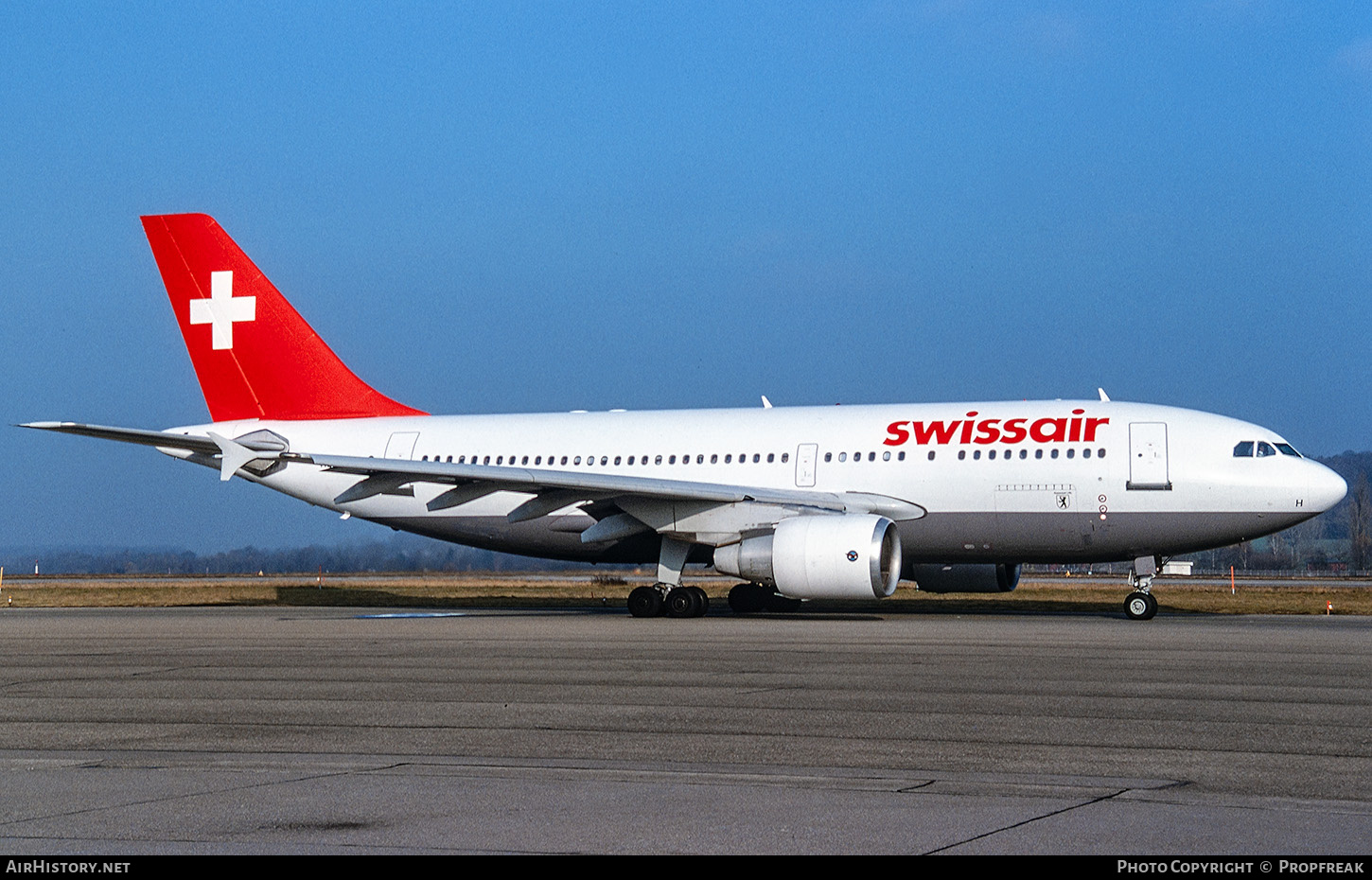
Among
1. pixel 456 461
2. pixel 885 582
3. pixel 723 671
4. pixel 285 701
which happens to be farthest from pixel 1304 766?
pixel 456 461

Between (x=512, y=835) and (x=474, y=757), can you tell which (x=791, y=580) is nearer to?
(x=474, y=757)

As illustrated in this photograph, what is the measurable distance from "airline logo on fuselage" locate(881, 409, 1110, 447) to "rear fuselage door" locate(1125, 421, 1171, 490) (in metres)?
0.61

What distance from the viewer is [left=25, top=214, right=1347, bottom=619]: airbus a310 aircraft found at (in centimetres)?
2198

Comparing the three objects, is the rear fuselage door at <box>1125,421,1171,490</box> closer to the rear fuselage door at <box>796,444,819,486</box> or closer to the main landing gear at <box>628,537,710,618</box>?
the rear fuselage door at <box>796,444,819,486</box>

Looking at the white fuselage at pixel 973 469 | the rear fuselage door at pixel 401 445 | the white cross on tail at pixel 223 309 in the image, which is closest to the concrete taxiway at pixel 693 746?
the white fuselage at pixel 973 469

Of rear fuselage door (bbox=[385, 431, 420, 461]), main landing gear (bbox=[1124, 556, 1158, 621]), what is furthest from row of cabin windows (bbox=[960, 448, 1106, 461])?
rear fuselage door (bbox=[385, 431, 420, 461])

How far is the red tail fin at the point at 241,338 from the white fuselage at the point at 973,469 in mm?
2562

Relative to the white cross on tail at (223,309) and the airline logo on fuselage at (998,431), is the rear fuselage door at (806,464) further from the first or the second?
the white cross on tail at (223,309)

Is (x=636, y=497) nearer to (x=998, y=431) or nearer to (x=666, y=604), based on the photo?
(x=666, y=604)

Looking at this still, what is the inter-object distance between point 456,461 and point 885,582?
980 cm

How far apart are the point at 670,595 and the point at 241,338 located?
11133 millimetres

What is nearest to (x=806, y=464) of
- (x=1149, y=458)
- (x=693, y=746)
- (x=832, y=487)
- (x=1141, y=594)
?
(x=832, y=487)

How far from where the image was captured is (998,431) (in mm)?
23266

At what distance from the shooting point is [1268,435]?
2248 cm
